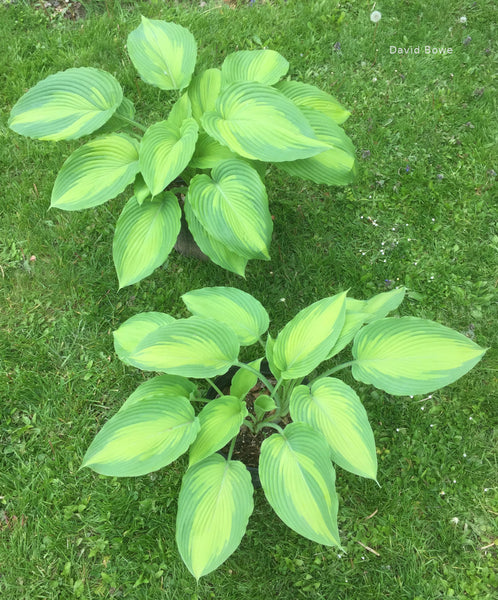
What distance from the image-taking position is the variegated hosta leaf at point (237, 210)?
5.55 ft

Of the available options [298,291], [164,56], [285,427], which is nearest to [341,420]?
[285,427]

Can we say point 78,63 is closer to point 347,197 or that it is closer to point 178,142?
point 178,142

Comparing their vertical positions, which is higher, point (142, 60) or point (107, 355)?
point (142, 60)

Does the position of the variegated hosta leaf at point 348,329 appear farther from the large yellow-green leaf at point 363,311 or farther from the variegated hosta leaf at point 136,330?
the variegated hosta leaf at point 136,330

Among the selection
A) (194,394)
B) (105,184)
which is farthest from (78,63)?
(194,394)

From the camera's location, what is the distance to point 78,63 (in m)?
2.82

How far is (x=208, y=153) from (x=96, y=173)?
42cm

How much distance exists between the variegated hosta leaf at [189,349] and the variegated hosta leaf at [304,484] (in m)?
0.28

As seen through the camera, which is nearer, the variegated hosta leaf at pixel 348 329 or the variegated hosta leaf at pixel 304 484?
the variegated hosta leaf at pixel 304 484

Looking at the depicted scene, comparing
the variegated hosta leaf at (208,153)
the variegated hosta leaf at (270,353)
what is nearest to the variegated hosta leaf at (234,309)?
the variegated hosta leaf at (270,353)

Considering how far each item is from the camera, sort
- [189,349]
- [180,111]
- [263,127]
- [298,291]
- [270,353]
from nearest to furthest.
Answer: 1. [189,349]
2. [270,353]
3. [263,127]
4. [180,111]
5. [298,291]

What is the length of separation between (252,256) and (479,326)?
1.10 m

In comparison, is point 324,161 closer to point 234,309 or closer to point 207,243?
point 207,243

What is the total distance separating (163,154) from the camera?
1.73 m
